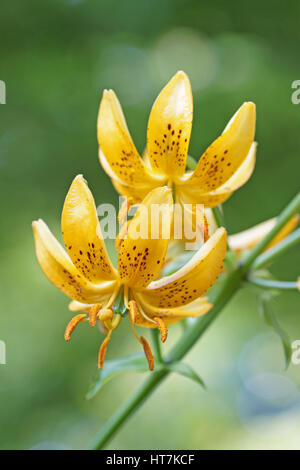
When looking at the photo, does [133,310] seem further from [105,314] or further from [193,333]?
[193,333]

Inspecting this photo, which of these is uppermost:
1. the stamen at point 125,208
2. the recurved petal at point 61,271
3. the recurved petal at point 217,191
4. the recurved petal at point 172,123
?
the recurved petal at point 172,123

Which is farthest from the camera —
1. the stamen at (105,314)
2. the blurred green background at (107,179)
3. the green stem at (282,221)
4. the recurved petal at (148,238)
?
the blurred green background at (107,179)

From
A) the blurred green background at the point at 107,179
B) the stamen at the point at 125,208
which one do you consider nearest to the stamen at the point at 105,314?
the stamen at the point at 125,208

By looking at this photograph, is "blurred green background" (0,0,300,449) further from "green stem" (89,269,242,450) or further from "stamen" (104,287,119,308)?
"stamen" (104,287,119,308)

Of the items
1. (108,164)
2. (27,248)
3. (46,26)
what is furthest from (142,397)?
(46,26)

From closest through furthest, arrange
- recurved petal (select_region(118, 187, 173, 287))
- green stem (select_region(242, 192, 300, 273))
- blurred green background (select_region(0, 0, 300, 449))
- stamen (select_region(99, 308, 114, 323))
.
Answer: recurved petal (select_region(118, 187, 173, 287))
stamen (select_region(99, 308, 114, 323))
green stem (select_region(242, 192, 300, 273))
blurred green background (select_region(0, 0, 300, 449))

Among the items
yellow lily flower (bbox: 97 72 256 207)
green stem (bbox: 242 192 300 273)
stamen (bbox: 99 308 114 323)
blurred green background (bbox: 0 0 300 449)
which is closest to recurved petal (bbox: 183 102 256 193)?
yellow lily flower (bbox: 97 72 256 207)

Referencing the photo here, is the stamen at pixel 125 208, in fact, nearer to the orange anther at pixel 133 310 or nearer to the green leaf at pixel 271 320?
the orange anther at pixel 133 310

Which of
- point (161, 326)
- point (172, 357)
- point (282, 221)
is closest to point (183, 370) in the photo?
point (172, 357)
